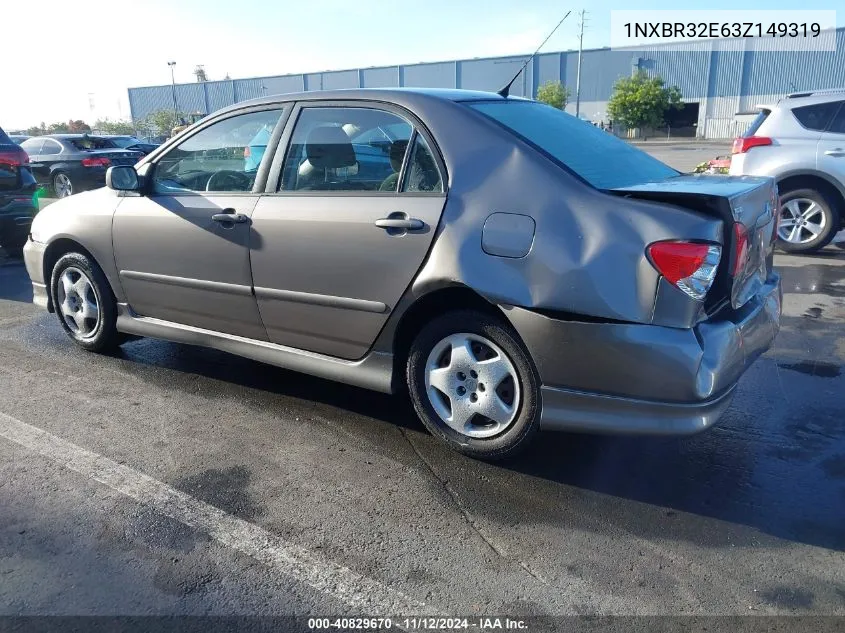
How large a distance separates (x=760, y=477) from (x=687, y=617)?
1.07 m

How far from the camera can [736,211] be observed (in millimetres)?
2699

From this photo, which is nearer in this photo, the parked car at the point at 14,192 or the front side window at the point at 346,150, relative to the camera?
the front side window at the point at 346,150

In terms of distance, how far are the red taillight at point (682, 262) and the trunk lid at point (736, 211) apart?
165mm

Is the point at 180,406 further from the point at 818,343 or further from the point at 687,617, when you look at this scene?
the point at 818,343

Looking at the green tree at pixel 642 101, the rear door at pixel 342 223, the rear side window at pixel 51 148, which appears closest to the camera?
the rear door at pixel 342 223

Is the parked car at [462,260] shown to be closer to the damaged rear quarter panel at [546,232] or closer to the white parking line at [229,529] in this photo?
the damaged rear quarter panel at [546,232]

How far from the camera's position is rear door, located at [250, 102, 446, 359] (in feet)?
10.2

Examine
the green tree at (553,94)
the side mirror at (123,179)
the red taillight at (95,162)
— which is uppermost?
the green tree at (553,94)

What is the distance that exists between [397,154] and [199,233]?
1.28m

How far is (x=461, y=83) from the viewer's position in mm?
65312

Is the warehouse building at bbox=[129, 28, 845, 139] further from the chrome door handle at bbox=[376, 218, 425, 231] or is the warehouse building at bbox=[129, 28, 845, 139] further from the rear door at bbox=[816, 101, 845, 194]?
the chrome door handle at bbox=[376, 218, 425, 231]

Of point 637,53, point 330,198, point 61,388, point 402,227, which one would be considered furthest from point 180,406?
point 637,53

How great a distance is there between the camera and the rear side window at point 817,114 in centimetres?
730

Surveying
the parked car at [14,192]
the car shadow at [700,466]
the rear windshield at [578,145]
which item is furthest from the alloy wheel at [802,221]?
the parked car at [14,192]
